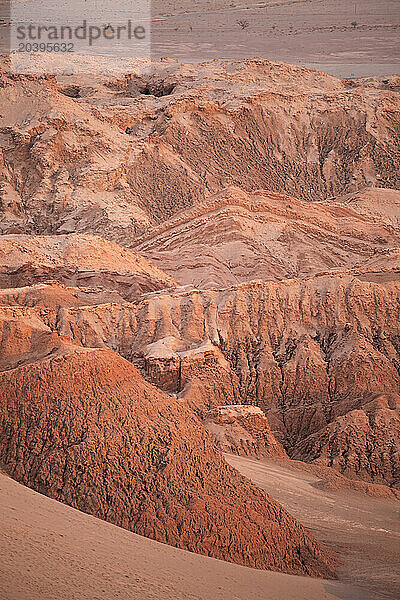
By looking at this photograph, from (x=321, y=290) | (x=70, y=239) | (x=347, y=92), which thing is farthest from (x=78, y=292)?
(x=347, y=92)

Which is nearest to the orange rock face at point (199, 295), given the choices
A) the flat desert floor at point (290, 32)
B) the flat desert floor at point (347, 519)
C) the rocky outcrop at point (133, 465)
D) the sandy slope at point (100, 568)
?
the rocky outcrop at point (133, 465)

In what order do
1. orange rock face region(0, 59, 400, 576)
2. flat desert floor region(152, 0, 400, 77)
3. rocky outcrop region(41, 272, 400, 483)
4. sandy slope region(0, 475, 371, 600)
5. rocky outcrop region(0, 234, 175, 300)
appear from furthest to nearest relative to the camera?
flat desert floor region(152, 0, 400, 77) → rocky outcrop region(0, 234, 175, 300) → rocky outcrop region(41, 272, 400, 483) → orange rock face region(0, 59, 400, 576) → sandy slope region(0, 475, 371, 600)

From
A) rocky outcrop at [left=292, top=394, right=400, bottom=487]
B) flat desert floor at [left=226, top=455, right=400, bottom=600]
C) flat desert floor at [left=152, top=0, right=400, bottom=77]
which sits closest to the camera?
flat desert floor at [left=226, top=455, right=400, bottom=600]

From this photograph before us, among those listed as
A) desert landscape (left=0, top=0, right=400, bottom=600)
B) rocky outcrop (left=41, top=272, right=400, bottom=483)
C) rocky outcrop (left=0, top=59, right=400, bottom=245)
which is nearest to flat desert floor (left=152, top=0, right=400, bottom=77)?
desert landscape (left=0, top=0, right=400, bottom=600)

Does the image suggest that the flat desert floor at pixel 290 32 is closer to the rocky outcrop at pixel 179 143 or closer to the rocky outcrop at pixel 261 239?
the rocky outcrop at pixel 179 143

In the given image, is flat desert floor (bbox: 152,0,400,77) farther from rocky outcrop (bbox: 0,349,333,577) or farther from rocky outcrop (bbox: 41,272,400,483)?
rocky outcrop (bbox: 0,349,333,577)
